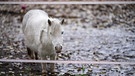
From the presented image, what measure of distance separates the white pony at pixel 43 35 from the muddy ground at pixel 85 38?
1.56 feet

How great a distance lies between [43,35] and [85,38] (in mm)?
3808

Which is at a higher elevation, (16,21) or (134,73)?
(16,21)


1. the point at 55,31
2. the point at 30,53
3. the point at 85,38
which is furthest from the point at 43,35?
the point at 85,38

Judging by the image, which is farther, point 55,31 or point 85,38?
point 85,38

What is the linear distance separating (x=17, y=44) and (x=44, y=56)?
9.45 ft

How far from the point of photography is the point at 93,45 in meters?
9.37

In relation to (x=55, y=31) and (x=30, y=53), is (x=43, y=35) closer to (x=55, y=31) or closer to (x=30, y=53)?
(x=55, y=31)

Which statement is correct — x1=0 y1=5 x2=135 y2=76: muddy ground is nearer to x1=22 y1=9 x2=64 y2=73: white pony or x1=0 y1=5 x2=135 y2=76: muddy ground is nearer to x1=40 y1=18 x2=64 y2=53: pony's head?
x1=22 y1=9 x2=64 y2=73: white pony

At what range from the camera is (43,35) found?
21.4 feet

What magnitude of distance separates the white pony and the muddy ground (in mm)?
477

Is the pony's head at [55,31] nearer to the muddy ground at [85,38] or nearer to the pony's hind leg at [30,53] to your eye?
the muddy ground at [85,38]

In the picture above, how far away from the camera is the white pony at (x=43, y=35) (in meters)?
6.07

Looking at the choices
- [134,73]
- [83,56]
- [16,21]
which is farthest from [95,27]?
[134,73]

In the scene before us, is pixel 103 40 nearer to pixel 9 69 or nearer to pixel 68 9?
pixel 9 69
